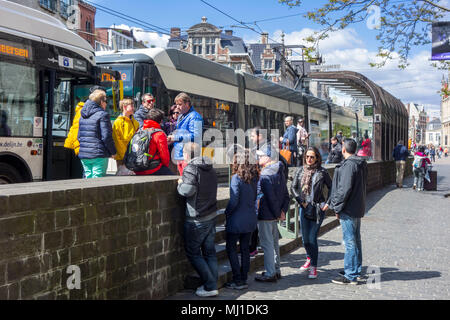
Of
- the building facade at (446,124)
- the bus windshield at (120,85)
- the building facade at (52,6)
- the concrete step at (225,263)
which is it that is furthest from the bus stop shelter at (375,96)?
the building facade at (446,124)

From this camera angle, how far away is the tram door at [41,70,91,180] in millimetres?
8641

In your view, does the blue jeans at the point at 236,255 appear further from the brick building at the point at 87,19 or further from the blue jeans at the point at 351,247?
the brick building at the point at 87,19

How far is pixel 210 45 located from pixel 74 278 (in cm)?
6789

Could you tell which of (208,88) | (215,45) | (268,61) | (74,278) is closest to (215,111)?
(208,88)

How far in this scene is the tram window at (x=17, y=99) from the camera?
7.79 meters

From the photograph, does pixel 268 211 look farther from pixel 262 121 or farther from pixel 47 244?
pixel 262 121

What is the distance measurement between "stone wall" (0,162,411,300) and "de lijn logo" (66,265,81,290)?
3 centimetres

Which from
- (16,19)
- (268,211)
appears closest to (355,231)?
(268,211)

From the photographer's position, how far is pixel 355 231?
274 inches

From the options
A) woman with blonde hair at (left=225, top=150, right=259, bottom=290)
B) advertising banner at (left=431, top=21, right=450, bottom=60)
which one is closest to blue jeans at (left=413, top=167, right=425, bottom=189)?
advertising banner at (left=431, top=21, right=450, bottom=60)

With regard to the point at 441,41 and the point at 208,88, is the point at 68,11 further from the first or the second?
the point at 441,41

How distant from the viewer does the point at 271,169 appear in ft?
22.6

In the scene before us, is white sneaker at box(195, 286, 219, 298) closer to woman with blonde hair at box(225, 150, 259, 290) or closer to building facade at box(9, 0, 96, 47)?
woman with blonde hair at box(225, 150, 259, 290)

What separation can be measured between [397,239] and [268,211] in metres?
4.47
